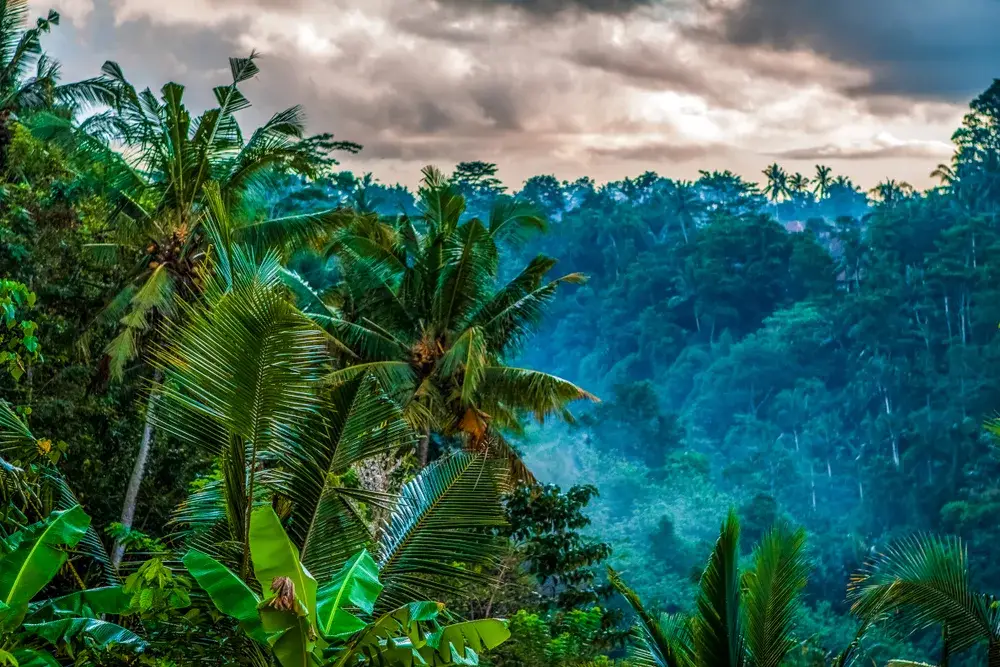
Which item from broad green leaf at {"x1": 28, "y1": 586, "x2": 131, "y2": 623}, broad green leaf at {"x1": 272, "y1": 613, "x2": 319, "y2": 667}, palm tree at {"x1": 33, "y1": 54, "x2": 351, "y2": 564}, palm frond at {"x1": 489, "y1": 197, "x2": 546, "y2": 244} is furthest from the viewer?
palm frond at {"x1": 489, "y1": 197, "x2": 546, "y2": 244}

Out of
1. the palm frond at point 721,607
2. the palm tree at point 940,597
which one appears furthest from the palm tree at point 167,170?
the palm tree at point 940,597

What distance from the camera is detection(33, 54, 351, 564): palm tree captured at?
1280cm

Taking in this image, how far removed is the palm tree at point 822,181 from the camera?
67.1 meters

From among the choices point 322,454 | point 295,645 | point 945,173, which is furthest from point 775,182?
point 295,645

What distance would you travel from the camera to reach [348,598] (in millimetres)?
4418

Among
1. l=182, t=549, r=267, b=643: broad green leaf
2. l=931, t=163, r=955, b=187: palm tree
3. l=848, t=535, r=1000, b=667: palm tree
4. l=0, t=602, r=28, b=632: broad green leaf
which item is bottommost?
l=848, t=535, r=1000, b=667: palm tree

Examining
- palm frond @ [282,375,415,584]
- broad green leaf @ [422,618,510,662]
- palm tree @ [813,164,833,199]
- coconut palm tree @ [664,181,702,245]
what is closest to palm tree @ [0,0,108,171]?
palm frond @ [282,375,415,584]

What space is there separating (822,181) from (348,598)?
66686mm

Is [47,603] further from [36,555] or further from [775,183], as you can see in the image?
[775,183]

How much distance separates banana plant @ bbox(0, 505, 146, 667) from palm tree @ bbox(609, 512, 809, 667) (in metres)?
3.05

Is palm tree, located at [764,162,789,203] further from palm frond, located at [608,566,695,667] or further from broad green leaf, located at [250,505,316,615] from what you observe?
broad green leaf, located at [250,505,316,615]

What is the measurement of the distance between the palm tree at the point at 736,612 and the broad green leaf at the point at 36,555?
3.22 metres

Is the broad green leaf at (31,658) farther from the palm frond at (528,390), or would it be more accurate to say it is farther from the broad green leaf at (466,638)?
the palm frond at (528,390)

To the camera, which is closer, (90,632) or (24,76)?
(90,632)
